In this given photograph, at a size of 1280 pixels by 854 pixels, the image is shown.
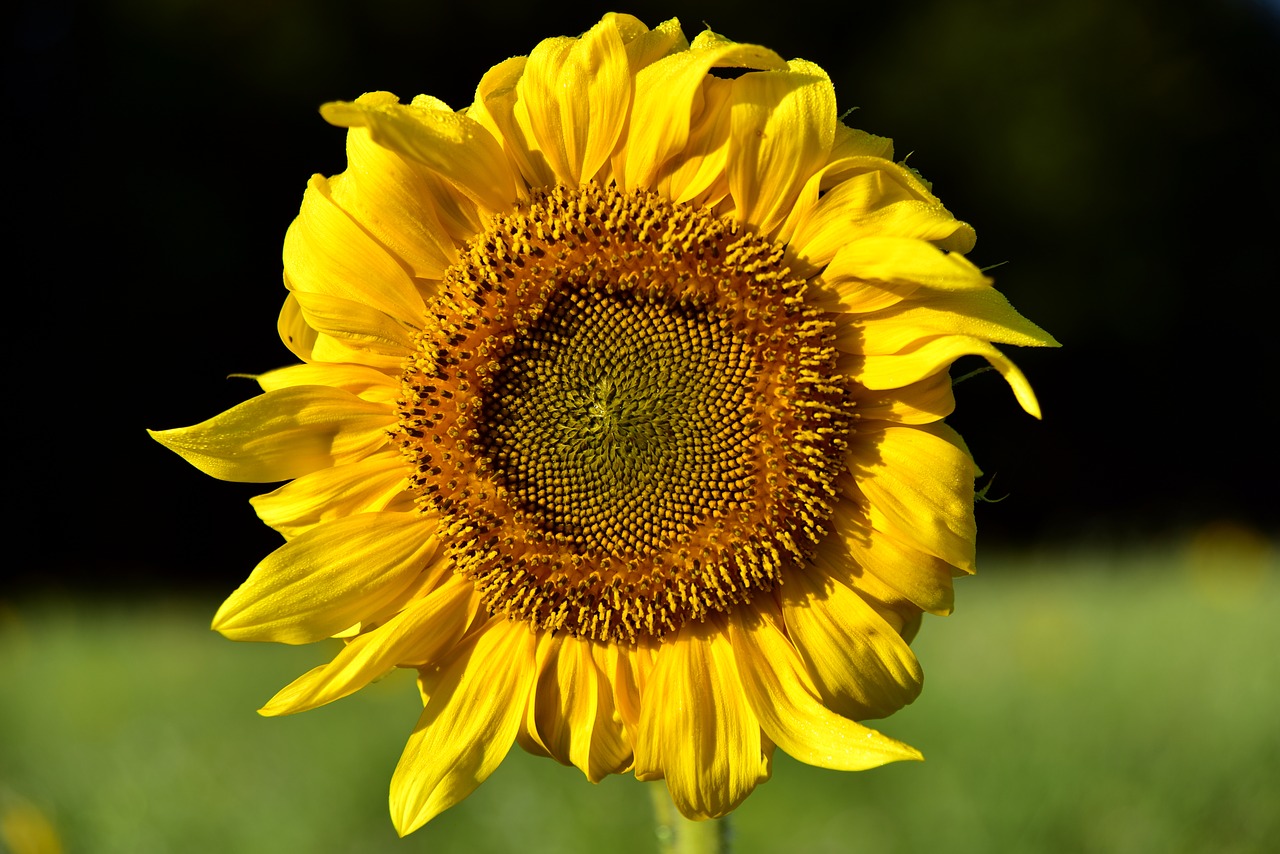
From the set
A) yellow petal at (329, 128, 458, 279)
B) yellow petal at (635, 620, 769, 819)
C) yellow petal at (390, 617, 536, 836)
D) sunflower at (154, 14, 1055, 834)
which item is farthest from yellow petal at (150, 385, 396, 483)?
yellow petal at (635, 620, 769, 819)

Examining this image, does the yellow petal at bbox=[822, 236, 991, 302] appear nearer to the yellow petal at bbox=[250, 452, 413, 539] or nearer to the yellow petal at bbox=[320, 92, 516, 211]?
the yellow petal at bbox=[320, 92, 516, 211]

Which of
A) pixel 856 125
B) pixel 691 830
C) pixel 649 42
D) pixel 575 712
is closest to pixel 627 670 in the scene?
pixel 575 712

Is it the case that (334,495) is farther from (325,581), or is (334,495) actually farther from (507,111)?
(507,111)

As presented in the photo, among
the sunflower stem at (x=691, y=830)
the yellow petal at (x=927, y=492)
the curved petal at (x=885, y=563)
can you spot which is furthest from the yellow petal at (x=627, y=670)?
the yellow petal at (x=927, y=492)

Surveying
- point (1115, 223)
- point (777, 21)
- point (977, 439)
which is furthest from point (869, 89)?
point (977, 439)

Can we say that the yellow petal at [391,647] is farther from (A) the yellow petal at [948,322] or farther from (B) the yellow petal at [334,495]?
(A) the yellow petal at [948,322]

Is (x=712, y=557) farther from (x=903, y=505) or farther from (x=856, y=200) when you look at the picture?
(x=856, y=200)

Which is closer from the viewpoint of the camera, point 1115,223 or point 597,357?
point 597,357
